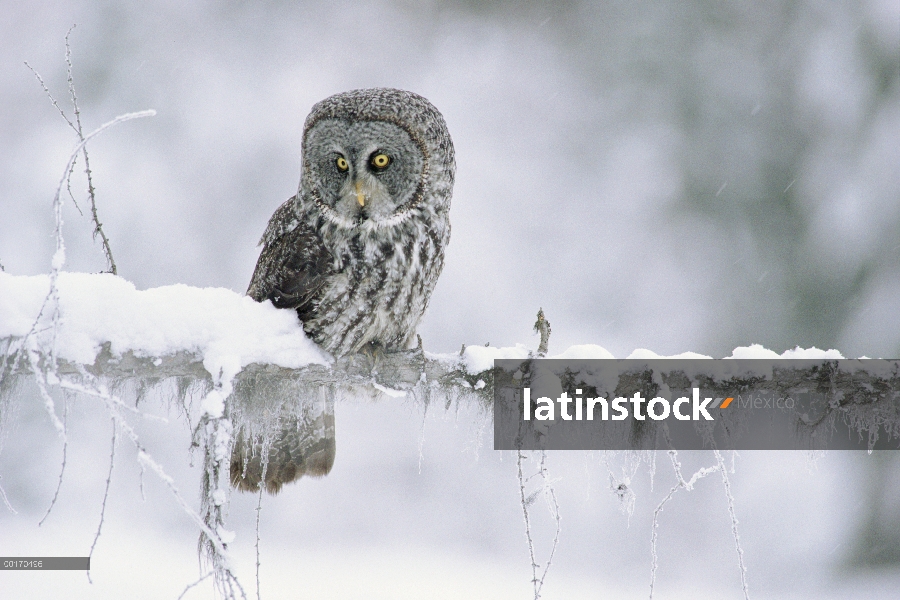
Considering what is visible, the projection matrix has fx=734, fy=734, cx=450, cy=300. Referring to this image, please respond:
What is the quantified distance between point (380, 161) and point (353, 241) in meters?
0.34

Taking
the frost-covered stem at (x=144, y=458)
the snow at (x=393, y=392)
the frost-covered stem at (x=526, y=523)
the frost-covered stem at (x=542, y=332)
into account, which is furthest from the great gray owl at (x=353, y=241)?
the frost-covered stem at (x=144, y=458)

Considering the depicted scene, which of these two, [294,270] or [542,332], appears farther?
[294,270]

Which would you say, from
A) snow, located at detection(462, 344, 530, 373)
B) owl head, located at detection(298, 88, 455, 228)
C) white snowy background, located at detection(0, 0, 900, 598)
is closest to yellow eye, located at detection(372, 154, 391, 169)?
owl head, located at detection(298, 88, 455, 228)

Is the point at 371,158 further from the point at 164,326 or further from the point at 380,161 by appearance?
the point at 164,326

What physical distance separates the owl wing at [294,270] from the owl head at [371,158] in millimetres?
128

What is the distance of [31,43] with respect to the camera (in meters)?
7.51

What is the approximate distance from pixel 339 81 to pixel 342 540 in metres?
5.14

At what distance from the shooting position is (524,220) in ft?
28.0

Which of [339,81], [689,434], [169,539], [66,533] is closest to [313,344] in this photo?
[689,434]

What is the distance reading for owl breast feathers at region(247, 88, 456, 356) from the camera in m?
2.86

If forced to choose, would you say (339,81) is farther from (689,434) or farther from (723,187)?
(689,434)

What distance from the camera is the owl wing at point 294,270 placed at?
2867mm

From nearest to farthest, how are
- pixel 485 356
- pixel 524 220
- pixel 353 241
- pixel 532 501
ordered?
1. pixel 532 501
2. pixel 485 356
3. pixel 353 241
4. pixel 524 220

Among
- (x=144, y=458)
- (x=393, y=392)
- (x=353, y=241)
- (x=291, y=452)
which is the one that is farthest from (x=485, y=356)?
(x=144, y=458)
